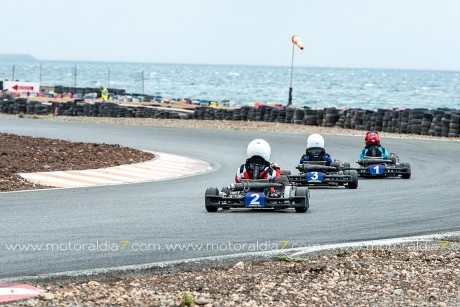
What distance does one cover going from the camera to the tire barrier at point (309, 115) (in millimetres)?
30234

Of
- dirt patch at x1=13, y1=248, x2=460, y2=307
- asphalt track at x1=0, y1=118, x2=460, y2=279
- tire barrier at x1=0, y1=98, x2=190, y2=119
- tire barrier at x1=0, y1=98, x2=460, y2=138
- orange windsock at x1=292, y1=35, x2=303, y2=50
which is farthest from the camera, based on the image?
tire barrier at x1=0, y1=98, x2=190, y2=119

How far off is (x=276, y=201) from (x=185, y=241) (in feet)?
9.46

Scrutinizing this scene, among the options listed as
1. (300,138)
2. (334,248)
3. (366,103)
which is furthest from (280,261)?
(366,103)

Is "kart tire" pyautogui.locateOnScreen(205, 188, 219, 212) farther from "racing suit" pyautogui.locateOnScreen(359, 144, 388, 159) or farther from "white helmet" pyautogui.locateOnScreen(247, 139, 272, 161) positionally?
"racing suit" pyautogui.locateOnScreen(359, 144, 388, 159)

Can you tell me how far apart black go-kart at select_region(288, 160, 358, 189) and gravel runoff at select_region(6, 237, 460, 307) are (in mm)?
6331

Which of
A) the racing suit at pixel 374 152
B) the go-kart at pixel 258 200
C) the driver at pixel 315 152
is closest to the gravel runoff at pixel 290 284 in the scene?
the go-kart at pixel 258 200

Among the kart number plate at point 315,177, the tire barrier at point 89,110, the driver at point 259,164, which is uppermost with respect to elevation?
the driver at point 259,164

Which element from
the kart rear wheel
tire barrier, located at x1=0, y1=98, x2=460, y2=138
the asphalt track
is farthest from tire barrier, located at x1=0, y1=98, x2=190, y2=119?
the kart rear wheel

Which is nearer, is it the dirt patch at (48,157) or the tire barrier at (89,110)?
the dirt patch at (48,157)

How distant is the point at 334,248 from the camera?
945 cm

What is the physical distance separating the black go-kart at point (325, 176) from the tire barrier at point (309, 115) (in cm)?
1434

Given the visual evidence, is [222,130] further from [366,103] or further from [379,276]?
[366,103]

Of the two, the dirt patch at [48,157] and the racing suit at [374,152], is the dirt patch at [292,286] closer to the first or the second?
the dirt patch at [48,157]

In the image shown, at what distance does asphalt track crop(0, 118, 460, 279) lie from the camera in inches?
347
